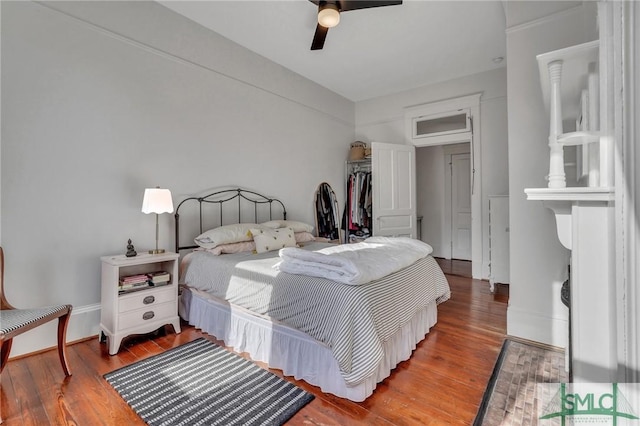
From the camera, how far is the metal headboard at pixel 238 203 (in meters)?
3.03

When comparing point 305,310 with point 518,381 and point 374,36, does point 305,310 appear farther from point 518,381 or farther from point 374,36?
point 374,36

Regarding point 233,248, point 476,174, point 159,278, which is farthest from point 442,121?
point 159,278

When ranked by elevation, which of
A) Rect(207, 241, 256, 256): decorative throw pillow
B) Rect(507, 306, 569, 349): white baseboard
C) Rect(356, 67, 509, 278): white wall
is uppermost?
Rect(356, 67, 509, 278): white wall

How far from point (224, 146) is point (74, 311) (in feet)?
6.75

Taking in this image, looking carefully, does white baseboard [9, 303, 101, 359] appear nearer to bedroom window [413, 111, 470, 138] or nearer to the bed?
the bed

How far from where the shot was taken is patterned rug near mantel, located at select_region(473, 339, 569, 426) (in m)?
1.49

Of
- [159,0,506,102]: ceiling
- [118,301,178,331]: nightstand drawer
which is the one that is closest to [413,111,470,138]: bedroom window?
[159,0,506,102]: ceiling

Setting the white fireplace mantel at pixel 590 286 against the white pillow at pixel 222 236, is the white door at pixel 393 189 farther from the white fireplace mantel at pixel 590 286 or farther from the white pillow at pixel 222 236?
the white fireplace mantel at pixel 590 286

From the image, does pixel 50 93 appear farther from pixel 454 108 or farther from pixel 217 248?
pixel 454 108

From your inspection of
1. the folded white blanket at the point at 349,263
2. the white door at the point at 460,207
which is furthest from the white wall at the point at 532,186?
the white door at the point at 460,207

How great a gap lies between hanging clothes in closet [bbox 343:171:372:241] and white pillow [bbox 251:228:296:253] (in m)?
1.78

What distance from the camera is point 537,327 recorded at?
2.39 m

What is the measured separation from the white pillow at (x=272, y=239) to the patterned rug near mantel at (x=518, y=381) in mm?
2065

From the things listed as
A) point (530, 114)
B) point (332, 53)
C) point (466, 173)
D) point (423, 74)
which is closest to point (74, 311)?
point (332, 53)
